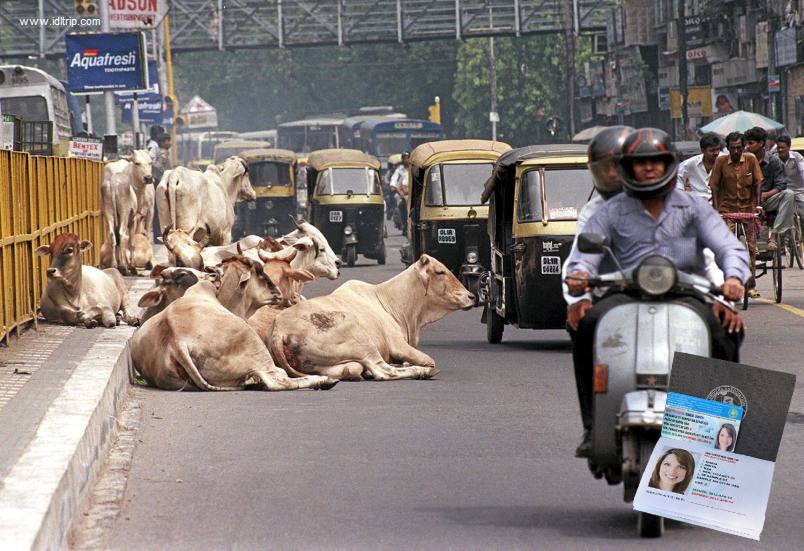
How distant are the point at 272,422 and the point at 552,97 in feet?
251

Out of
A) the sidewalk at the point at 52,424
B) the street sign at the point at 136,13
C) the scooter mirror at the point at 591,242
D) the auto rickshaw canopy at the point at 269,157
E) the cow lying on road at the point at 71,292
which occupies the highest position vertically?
the street sign at the point at 136,13

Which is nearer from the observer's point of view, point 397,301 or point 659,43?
point 397,301

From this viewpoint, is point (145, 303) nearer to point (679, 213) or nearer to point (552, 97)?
point (679, 213)

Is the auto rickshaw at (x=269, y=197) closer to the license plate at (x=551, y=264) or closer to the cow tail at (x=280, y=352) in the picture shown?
the license plate at (x=551, y=264)

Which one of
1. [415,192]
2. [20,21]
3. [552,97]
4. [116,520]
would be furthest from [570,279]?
[552,97]

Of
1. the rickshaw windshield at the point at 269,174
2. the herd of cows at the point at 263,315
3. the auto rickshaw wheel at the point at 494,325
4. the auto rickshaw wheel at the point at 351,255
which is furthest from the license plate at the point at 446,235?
Result: the rickshaw windshield at the point at 269,174

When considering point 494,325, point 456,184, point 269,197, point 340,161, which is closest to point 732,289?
point 494,325

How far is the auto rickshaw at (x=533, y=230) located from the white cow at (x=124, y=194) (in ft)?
25.9

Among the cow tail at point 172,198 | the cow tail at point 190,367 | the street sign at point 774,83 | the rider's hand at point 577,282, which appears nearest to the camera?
the rider's hand at point 577,282

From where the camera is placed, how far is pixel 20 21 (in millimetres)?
71062

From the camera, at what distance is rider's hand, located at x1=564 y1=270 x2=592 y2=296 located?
7.06m

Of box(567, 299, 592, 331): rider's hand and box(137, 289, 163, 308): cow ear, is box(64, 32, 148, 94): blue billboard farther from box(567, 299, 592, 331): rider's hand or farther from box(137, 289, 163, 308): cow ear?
box(567, 299, 592, 331): rider's hand

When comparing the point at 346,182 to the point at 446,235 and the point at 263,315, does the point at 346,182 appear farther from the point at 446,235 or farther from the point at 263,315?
the point at 263,315

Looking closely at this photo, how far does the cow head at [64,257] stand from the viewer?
14898 mm
